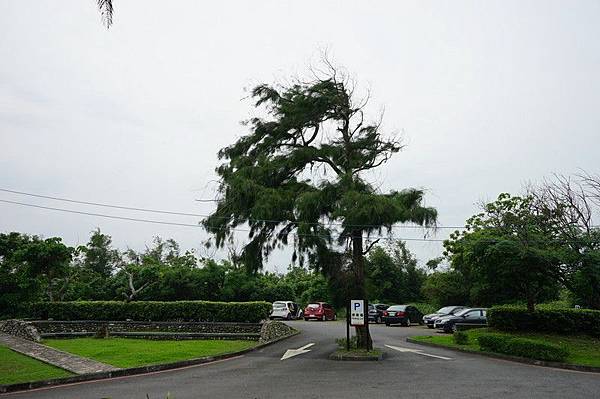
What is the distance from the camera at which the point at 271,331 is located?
23.1 meters

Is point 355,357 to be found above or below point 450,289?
below

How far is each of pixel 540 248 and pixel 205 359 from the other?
14193mm

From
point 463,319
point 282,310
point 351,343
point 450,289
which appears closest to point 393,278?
point 450,289

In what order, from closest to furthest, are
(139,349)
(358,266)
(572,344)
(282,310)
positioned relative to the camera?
(139,349)
(358,266)
(572,344)
(282,310)

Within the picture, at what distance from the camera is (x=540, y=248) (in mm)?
21516

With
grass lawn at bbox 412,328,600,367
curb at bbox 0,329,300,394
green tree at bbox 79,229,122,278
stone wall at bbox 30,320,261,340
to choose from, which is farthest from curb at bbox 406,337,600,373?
green tree at bbox 79,229,122,278

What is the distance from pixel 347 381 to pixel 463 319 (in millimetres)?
18025

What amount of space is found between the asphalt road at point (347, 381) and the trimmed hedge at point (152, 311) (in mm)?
7662

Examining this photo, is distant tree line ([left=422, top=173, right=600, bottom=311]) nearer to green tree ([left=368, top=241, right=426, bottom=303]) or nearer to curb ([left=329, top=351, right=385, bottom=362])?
curb ([left=329, top=351, right=385, bottom=362])

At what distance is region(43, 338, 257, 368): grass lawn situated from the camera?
15.9 meters

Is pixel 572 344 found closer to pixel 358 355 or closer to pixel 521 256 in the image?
pixel 521 256

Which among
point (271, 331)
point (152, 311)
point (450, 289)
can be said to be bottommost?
point (271, 331)

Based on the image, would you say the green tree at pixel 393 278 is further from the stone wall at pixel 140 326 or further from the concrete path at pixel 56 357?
the concrete path at pixel 56 357

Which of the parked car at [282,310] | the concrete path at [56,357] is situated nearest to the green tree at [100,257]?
the parked car at [282,310]
